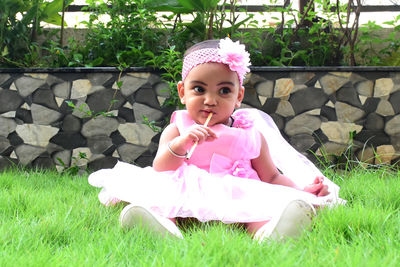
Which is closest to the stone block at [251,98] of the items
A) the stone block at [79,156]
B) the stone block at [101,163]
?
the stone block at [101,163]

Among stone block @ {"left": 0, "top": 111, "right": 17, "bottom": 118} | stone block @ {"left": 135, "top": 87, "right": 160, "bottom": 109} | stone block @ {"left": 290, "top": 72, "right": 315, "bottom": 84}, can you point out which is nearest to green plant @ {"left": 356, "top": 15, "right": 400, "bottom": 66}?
stone block @ {"left": 290, "top": 72, "right": 315, "bottom": 84}

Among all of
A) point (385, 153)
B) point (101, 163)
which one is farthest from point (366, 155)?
point (101, 163)

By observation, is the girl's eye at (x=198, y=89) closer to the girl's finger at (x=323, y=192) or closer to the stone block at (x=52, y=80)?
the girl's finger at (x=323, y=192)

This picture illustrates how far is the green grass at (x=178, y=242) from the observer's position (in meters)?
1.31

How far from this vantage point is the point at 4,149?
340 centimetres

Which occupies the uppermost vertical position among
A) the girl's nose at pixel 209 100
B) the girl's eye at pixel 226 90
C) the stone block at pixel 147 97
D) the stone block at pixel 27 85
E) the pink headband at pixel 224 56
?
the pink headband at pixel 224 56

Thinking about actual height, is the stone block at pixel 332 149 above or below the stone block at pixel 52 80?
below

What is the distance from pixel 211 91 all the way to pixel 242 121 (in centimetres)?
25

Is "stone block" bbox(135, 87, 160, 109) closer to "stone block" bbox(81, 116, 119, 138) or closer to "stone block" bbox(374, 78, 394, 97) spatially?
"stone block" bbox(81, 116, 119, 138)

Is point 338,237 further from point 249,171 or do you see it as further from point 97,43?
point 97,43

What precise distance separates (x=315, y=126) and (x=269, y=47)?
0.78 meters

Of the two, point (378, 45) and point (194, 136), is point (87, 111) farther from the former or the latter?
point (378, 45)

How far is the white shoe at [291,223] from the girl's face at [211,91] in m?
0.57

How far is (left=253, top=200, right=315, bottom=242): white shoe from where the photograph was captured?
1606mm
